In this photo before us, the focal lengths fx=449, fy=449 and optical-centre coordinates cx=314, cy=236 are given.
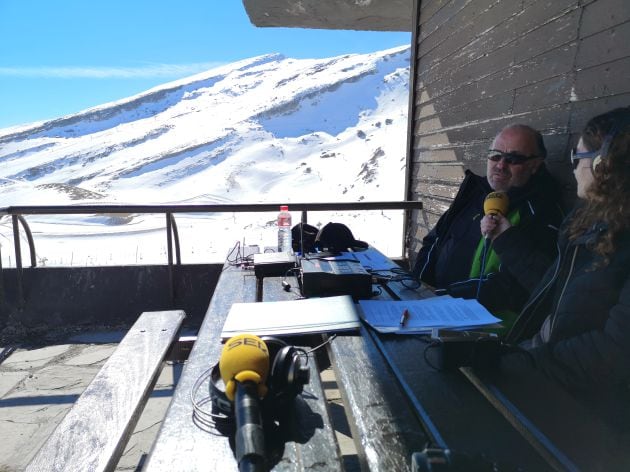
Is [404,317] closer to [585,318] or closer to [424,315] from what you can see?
[424,315]

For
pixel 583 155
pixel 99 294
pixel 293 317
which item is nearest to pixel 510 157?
pixel 583 155

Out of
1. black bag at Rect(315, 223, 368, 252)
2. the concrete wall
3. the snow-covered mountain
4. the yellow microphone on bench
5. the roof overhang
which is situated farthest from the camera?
the snow-covered mountain

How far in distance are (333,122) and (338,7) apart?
4639 centimetres

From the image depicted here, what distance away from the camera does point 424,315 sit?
1553mm

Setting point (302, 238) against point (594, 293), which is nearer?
point (594, 293)

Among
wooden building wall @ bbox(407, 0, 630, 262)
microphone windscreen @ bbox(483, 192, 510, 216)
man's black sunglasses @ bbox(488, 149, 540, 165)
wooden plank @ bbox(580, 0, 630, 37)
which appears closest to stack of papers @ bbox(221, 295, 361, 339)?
microphone windscreen @ bbox(483, 192, 510, 216)

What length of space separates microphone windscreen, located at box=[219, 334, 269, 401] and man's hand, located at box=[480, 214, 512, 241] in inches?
58.2

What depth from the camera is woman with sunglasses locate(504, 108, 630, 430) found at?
3.97 ft

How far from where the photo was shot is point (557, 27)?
2396mm

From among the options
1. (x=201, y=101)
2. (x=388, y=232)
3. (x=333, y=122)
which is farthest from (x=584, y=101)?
(x=201, y=101)

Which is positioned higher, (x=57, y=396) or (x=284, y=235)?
(x=284, y=235)

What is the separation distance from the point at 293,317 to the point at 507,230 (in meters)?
1.10

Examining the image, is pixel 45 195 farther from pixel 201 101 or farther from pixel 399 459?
pixel 201 101

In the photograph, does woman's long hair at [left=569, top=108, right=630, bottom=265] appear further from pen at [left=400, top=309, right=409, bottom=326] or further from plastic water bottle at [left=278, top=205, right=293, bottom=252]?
plastic water bottle at [left=278, top=205, right=293, bottom=252]
